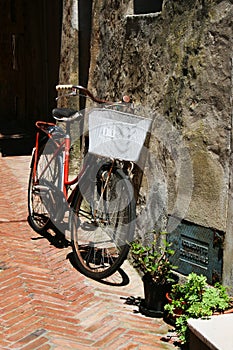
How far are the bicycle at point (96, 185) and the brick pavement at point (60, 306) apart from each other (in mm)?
165

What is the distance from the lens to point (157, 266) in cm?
390

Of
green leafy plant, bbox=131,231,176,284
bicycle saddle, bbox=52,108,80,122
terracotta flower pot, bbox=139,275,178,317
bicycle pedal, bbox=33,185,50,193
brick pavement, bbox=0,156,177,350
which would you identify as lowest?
brick pavement, bbox=0,156,177,350

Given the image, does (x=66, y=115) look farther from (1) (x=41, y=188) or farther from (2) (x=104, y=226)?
(2) (x=104, y=226)

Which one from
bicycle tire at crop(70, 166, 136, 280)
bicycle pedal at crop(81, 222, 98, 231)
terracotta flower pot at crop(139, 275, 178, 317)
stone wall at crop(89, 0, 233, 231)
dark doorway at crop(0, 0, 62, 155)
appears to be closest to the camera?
stone wall at crop(89, 0, 233, 231)

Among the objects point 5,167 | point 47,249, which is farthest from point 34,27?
point 47,249

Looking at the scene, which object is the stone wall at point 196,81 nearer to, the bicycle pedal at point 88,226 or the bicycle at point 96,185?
the bicycle at point 96,185

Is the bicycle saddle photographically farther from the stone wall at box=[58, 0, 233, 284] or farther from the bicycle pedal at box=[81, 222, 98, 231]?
the bicycle pedal at box=[81, 222, 98, 231]

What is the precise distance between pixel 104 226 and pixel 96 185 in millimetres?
376

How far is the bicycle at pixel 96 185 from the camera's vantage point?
423 centimetres

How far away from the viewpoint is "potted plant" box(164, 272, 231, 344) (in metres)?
3.39

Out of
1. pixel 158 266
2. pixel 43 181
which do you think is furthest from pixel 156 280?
pixel 43 181

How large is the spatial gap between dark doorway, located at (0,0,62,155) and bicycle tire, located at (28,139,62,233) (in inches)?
175

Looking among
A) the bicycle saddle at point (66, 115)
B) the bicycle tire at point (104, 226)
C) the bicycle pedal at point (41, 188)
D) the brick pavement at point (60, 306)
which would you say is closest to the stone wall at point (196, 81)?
the bicycle tire at point (104, 226)

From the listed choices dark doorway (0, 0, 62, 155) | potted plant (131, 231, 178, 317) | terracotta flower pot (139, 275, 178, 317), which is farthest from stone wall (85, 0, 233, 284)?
dark doorway (0, 0, 62, 155)
